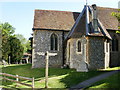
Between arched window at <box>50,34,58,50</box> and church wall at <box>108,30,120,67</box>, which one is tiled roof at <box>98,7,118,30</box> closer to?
church wall at <box>108,30,120,67</box>

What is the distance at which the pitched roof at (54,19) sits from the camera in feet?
70.4

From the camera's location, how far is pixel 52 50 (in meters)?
21.3

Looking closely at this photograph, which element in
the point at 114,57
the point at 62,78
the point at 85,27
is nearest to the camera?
the point at 62,78

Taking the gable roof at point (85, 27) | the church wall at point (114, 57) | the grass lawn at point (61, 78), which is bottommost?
the grass lawn at point (61, 78)

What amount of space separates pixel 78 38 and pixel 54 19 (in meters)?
6.36

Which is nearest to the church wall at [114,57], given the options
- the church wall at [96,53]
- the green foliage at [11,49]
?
the church wall at [96,53]

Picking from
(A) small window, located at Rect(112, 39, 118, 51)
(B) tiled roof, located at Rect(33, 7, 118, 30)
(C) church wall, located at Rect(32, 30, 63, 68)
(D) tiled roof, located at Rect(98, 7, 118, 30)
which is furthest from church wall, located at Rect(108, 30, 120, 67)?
(C) church wall, located at Rect(32, 30, 63, 68)

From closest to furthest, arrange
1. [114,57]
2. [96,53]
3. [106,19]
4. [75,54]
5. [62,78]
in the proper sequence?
[62,78], [96,53], [75,54], [114,57], [106,19]

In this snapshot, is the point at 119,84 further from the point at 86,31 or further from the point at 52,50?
the point at 52,50

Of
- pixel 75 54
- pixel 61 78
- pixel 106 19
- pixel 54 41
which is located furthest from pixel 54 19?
pixel 61 78

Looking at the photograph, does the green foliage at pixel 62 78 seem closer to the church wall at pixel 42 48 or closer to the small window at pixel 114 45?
the church wall at pixel 42 48

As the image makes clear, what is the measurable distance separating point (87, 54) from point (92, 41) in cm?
168

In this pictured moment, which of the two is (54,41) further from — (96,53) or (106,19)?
(106,19)

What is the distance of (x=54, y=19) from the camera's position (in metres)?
22.5
